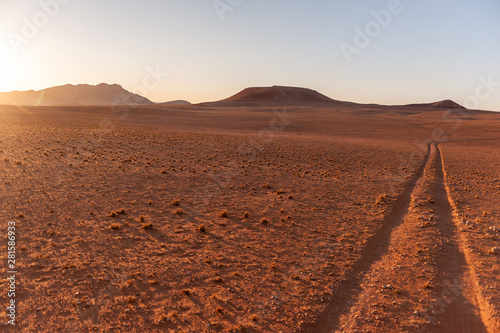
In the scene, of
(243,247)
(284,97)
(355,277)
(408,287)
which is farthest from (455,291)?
(284,97)

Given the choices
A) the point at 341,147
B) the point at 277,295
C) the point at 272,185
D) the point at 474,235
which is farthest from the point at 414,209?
the point at 341,147

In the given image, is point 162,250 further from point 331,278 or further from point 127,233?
point 331,278

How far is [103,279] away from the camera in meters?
9.16

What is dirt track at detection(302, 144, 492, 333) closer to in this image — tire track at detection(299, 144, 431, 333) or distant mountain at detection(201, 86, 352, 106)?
tire track at detection(299, 144, 431, 333)

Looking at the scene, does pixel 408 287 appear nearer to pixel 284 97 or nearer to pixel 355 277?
pixel 355 277

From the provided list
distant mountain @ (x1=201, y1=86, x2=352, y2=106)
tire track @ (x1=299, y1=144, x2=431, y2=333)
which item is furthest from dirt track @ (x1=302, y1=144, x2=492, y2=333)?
distant mountain @ (x1=201, y1=86, x2=352, y2=106)

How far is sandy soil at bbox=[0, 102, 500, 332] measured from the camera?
7938mm

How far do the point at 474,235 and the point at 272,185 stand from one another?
38.9 feet

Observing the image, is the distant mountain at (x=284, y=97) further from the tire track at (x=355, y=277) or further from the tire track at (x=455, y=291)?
the tire track at (x=455, y=291)

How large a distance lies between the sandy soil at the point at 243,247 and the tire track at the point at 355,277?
43 mm

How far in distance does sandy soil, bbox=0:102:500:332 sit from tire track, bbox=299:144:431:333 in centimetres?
4

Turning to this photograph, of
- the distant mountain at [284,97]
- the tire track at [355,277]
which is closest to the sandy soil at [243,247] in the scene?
the tire track at [355,277]

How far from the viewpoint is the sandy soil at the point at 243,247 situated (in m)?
7.94

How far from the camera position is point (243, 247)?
39.0ft
